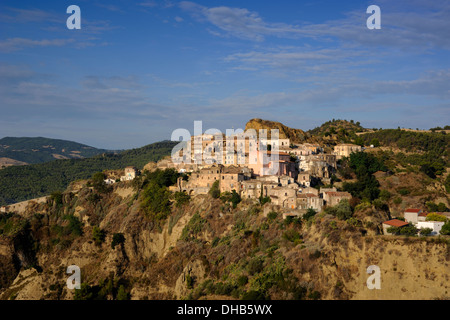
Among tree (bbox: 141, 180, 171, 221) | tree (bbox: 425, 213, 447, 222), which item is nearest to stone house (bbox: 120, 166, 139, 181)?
tree (bbox: 141, 180, 171, 221)

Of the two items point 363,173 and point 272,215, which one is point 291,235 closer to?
point 272,215

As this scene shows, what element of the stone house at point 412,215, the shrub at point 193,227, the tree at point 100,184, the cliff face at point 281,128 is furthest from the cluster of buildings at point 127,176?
the stone house at point 412,215

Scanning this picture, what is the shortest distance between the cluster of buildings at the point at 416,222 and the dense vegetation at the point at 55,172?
326 feet

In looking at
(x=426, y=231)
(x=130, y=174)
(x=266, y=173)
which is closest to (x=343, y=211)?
(x=426, y=231)

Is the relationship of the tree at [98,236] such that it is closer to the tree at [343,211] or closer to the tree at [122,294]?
the tree at [122,294]

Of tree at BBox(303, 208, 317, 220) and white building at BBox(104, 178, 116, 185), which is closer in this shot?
tree at BBox(303, 208, 317, 220)

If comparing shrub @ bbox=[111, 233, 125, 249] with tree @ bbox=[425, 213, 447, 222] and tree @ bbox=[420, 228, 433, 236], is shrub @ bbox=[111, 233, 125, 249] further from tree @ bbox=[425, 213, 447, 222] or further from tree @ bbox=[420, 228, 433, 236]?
tree @ bbox=[425, 213, 447, 222]

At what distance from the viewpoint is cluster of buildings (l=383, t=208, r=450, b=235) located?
44031 mm

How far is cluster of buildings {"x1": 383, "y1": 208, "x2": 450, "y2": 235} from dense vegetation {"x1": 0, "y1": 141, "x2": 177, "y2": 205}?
3908 inches

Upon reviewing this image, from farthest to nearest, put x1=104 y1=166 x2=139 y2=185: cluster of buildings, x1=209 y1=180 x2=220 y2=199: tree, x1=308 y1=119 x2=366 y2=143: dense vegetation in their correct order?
x1=308 y1=119 x2=366 y2=143: dense vegetation < x1=104 y1=166 x2=139 y2=185: cluster of buildings < x1=209 y1=180 x2=220 y2=199: tree

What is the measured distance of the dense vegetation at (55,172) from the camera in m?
133

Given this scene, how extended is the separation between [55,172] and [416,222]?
414ft

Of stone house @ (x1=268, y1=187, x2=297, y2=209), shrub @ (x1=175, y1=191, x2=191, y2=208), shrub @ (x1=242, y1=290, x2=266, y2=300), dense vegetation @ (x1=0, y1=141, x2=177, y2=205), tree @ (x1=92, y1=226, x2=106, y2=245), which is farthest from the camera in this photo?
dense vegetation @ (x1=0, y1=141, x2=177, y2=205)
